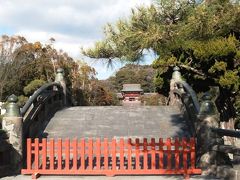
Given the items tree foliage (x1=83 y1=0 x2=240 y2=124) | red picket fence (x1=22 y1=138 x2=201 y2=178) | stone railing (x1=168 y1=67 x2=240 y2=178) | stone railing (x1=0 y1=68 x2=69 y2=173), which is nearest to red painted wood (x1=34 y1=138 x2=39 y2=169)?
red picket fence (x1=22 y1=138 x2=201 y2=178)

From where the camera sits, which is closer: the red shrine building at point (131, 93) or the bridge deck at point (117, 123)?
the bridge deck at point (117, 123)

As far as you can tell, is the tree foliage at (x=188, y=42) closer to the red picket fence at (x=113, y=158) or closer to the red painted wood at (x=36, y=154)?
the red picket fence at (x=113, y=158)

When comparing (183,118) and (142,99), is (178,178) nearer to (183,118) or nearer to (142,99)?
(183,118)

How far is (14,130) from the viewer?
29.4 feet

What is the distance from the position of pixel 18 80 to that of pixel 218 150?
32.4 metres

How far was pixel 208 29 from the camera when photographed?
642 cm

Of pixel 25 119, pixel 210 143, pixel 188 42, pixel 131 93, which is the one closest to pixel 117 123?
pixel 25 119

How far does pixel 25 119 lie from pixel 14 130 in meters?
1.12

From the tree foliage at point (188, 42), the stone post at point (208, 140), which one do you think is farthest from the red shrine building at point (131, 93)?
the stone post at point (208, 140)

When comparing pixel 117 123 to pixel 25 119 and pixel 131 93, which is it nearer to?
pixel 25 119

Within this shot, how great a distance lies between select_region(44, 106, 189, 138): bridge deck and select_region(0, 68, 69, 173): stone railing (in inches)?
12.0

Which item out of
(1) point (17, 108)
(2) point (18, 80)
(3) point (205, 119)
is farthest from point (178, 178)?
(2) point (18, 80)

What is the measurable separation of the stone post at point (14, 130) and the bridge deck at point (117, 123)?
1.84 meters

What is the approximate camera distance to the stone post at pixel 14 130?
8.91 meters
